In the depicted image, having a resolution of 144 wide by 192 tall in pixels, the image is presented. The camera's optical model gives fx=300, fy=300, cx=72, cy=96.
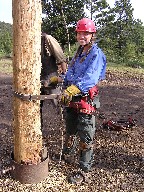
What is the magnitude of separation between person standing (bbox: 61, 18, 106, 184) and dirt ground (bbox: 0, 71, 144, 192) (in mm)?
236

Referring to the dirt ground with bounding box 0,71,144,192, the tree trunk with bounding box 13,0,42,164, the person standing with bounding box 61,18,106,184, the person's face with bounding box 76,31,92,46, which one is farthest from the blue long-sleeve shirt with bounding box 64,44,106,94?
the dirt ground with bounding box 0,71,144,192

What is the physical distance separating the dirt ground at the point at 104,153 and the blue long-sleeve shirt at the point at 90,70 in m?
0.87

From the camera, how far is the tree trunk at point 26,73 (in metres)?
3.26

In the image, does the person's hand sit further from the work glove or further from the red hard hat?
the red hard hat

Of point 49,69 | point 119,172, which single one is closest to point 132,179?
point 119,172

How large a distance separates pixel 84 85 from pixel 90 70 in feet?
0.61

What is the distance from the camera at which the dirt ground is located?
3803 mm

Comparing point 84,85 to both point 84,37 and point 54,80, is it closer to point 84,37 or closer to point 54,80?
point 84,37

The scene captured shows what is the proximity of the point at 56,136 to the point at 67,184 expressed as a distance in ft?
5.73

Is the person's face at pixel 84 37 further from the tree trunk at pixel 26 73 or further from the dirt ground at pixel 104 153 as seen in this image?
the dirt ground at pixel 104 153

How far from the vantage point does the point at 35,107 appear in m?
3.53

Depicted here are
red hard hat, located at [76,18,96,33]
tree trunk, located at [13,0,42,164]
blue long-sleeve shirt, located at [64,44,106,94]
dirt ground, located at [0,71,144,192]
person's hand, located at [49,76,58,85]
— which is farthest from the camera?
person's hand, located at [49,76,58,85]

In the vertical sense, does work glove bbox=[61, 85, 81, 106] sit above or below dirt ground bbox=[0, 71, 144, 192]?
above

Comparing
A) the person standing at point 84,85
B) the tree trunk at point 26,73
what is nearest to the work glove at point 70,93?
the person standing at point 84,85
